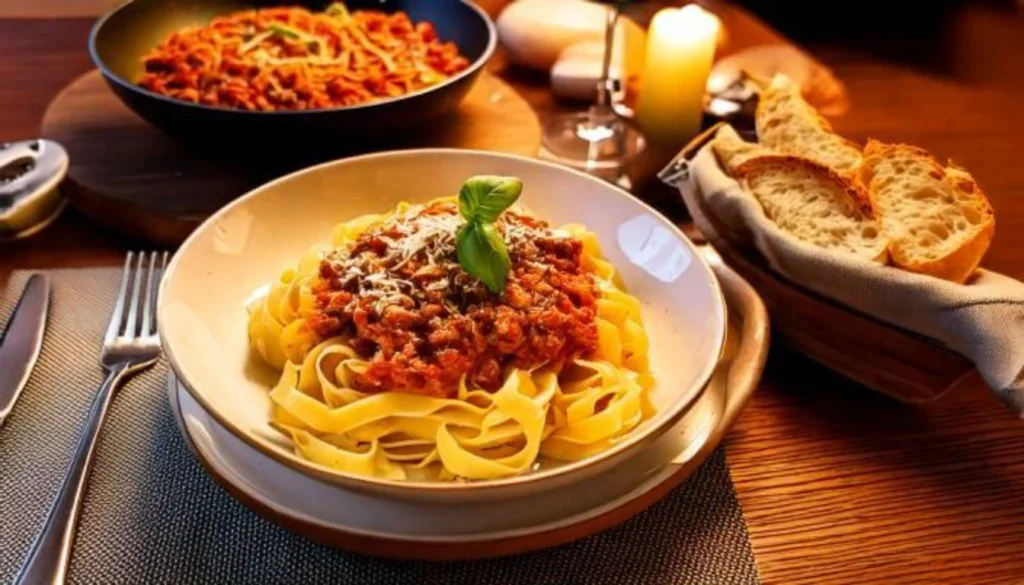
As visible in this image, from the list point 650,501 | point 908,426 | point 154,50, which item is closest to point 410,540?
point 650,501

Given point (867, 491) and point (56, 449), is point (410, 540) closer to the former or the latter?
point (56, 449)

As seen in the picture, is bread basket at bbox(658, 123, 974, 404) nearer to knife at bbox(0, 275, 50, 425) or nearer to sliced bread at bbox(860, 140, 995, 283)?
sliced bread at bbox(860, 140, 995, 283)

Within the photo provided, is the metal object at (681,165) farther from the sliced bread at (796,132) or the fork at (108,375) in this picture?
the fork at (108,375)

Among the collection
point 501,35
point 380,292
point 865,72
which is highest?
point 380,292

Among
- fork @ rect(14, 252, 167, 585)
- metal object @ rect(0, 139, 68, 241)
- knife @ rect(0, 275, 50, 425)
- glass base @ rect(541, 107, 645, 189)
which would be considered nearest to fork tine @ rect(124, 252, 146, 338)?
fork @ rect(14, 252, 167, 585)

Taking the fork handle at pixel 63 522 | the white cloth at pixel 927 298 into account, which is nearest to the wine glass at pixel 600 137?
the white cloth at pixel 927 298

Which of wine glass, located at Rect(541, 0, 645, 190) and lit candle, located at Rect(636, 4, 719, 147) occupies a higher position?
lit candle, located at Rect(636, 4, 719, 147)
